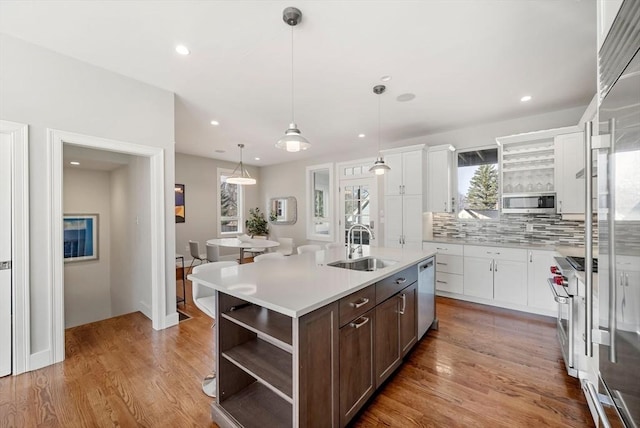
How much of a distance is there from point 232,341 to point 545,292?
3809 mm

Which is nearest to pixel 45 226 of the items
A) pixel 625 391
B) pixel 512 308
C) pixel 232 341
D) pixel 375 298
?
pixel 232 341

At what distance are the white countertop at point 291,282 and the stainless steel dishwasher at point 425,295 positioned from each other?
0.24 m

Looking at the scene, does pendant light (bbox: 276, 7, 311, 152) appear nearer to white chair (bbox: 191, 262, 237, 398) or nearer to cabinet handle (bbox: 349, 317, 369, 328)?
white chair (bbox: 191, 262, 237, 398)

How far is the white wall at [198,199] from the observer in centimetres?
643

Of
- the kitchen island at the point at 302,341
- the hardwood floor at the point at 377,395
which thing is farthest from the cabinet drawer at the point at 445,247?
the kitchen island at the point at 302,341

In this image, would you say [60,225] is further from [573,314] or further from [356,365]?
[573,314]

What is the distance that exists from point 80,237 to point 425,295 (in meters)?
4.97

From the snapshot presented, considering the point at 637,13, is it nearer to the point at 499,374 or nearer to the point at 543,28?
the point at 543,28

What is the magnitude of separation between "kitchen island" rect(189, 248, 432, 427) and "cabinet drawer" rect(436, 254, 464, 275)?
2.35 meters

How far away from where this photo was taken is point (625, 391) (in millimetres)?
815

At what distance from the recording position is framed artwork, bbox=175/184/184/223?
630 centimetres

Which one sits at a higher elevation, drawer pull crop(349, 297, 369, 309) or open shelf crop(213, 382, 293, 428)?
drawer pull crop(349, 297, 369, 309)

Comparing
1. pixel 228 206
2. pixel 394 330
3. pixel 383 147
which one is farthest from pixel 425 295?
pixel 228 206

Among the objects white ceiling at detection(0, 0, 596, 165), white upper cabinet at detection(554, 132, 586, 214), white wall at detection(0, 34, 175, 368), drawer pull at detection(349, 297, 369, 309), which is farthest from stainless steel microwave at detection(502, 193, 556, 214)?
white wall at detection(0, 34, 175, 368)
